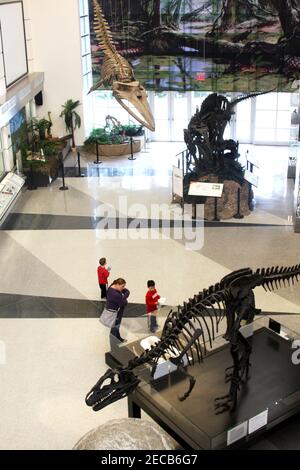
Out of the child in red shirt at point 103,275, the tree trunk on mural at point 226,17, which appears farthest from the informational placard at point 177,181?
the tree trunk on mural at point 226,17

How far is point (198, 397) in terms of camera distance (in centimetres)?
594

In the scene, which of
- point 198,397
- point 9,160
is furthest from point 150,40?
point 198,397

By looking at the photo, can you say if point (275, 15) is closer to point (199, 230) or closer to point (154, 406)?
point (199, 230)

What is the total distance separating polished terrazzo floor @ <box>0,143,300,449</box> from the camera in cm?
729

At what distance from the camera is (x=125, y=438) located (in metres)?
4.55

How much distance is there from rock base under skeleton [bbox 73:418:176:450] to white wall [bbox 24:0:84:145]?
15.5m

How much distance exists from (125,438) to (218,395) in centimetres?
164

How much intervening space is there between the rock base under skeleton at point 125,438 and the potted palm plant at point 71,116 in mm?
15121

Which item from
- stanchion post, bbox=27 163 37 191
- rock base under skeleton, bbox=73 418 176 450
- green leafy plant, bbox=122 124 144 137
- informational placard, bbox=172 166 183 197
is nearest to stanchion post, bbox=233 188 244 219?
informational placard, bbox=172 166 183 197

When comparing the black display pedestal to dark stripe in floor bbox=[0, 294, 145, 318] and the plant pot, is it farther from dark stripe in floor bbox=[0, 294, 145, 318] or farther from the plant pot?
the plant pot

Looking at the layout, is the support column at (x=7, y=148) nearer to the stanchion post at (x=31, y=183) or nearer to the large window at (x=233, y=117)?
the stanchion post at (x=31, y=183)

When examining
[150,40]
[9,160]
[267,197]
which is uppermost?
[150,40]

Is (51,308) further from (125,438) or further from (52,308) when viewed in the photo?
(125,438)

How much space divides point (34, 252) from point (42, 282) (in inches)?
53.1
